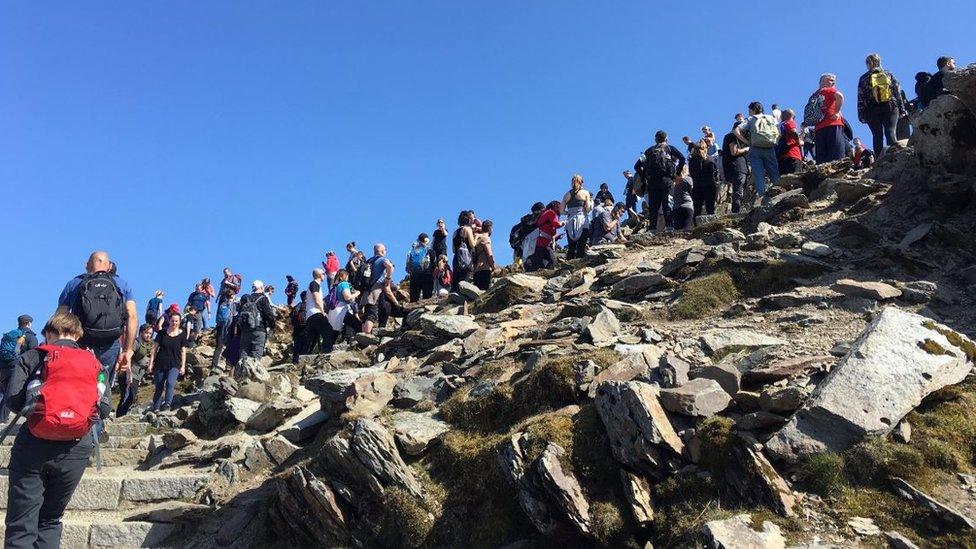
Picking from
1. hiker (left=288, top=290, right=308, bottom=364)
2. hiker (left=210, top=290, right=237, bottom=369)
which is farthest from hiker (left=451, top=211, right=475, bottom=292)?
hiker (left=210, top=290, right=237, bottom=369)

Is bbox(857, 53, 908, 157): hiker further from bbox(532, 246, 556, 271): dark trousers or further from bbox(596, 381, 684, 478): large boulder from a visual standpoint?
bbox(596, 381, 684, 478): large boulder

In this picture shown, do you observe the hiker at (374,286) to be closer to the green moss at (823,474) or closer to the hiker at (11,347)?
the hiker at (11,347)

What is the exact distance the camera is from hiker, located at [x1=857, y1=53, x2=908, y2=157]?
16.4m

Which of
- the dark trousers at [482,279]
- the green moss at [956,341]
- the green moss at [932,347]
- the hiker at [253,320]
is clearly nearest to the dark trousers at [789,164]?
the dark trousers at [482,279]

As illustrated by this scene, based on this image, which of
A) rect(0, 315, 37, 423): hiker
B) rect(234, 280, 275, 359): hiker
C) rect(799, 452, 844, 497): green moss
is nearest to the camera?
rect(799, 452, 844, 497): green moss

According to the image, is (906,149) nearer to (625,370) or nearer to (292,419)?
(625,370)

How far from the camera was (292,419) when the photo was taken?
11.7m

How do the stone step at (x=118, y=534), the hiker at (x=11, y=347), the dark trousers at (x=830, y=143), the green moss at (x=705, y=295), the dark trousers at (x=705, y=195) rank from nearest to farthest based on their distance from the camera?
1. the stone step at (x=118, y=534)
2. the green moss at (x=705, y=295)
3. the hiker at (x=11, y=347)
4. the dark trousers at (x=830, y=143)
5. the dark trousers at (x=705, y=195)

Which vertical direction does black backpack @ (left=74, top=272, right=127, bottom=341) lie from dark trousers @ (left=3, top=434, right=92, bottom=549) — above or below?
above

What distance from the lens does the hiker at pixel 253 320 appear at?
56.2ft

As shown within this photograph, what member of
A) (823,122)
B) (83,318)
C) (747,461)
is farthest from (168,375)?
(823,122)

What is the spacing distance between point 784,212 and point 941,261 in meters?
4.82

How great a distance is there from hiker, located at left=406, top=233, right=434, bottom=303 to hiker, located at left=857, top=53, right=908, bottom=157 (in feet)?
40.1

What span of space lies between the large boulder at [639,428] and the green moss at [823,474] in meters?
1.14
